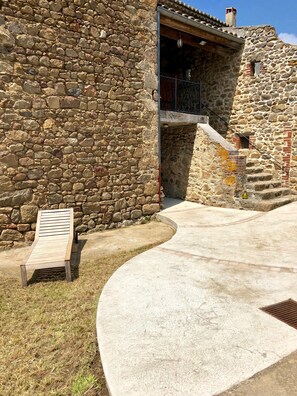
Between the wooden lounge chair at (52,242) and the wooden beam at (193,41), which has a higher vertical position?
the wooden beam at (193,41)

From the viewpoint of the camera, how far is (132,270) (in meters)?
3.94

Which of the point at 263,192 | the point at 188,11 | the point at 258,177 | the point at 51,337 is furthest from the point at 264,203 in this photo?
the point at 188,11

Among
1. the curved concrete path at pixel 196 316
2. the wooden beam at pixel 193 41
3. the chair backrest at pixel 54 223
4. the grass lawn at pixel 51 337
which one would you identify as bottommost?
the grass lawn at pixel 51 337

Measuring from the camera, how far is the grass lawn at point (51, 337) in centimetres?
215

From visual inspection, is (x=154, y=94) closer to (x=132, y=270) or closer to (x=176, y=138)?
(x=176, y=138)

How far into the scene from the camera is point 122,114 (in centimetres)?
672

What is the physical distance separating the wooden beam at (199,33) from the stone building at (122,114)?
0.10 feet

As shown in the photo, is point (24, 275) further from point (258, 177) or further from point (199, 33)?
point (199, 33)

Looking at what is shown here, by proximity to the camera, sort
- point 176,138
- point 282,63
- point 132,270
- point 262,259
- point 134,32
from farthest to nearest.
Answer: point 176,138 < point 282,63 < point 134,32 < point 262,259 < point 132,270

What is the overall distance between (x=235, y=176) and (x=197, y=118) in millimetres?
2311

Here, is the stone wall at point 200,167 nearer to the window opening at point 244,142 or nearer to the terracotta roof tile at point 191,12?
the window opening at point 244,142

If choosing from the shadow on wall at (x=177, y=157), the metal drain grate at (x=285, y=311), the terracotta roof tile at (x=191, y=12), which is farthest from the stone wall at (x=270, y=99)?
the metal drain grate at (x=285, y=311)

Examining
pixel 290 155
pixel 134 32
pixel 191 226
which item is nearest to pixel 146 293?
pixel 191 226

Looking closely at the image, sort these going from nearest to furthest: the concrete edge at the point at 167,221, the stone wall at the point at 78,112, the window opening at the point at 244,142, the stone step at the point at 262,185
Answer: the stone wall at the point at 78,112
the concrete edge at the point at 167,221
the stone step at the point at 262,185
the window opening at the point at 244,142
